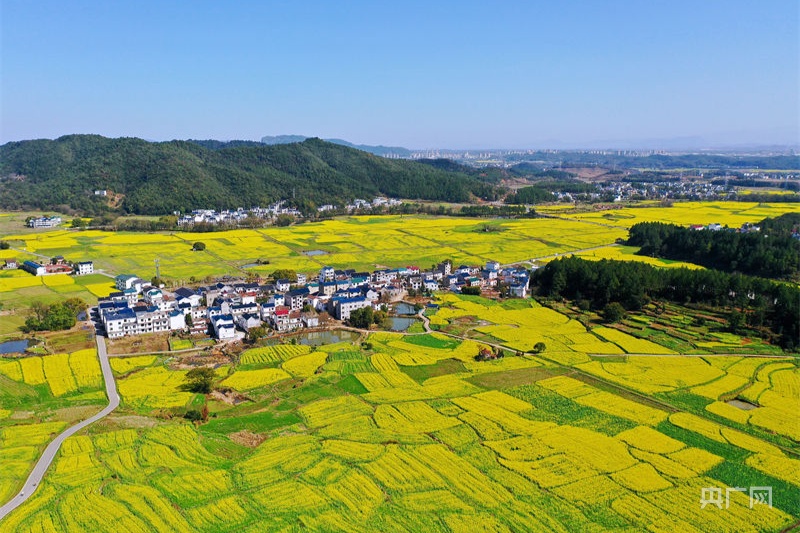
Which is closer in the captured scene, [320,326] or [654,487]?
[654,487]

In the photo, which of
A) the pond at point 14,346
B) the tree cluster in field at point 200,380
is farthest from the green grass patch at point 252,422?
the pond at point 14,346

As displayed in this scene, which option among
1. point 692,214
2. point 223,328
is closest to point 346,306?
point 223,328

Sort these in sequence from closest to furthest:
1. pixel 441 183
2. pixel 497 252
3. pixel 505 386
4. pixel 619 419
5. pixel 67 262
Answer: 1. pixel 619 419
2. pixel 505 386
3. pixel 67 262
4. pixel 497 252
5. pixel 441 183

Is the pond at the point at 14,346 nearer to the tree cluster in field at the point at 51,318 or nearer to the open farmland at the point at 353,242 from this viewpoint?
the tree cluster in field at the point at 51,318

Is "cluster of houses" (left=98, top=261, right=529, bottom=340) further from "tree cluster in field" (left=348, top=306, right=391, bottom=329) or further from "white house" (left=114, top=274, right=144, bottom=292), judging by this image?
"tree cluster in field" (left=348, top=306, right=391, bottom=329)

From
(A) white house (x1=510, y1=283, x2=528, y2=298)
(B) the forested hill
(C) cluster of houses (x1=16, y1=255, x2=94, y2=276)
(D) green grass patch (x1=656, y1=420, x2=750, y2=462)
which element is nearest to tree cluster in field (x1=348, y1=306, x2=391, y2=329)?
(A) white house (x1=510, y1=283, x2=528, y2=298)

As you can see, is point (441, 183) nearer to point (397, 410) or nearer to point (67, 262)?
point (67, 262)

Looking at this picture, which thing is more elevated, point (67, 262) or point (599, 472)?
point (67, 262)

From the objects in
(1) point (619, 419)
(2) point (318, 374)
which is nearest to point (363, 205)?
(2) point (318, 374)
